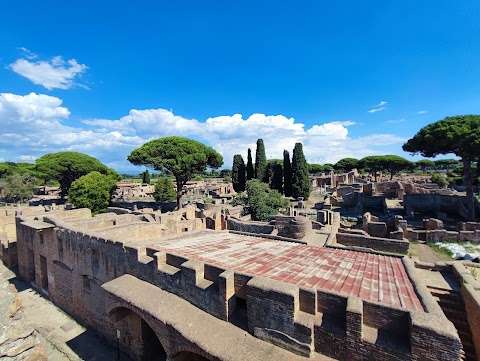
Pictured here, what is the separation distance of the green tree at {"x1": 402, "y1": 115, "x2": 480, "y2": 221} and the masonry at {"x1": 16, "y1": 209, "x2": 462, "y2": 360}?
20216 mm

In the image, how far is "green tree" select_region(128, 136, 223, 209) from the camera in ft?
93.7

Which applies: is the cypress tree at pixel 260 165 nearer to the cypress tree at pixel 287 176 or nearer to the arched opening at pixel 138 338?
the cypress tree at pixel 287 176

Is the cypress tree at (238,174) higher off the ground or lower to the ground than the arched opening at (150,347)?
higher

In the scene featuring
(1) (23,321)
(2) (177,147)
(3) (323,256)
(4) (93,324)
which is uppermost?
(2) (177,147)

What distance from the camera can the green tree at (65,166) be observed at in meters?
37.1

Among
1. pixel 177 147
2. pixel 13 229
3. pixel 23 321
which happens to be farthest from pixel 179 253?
pixel 177 147

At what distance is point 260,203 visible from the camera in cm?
2250

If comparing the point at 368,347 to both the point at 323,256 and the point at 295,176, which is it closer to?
the point at 323,256

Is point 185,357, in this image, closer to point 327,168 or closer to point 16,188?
point 16,188

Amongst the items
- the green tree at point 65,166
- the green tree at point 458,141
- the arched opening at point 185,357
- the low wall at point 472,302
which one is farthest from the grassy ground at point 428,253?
the green tree at point 65,166

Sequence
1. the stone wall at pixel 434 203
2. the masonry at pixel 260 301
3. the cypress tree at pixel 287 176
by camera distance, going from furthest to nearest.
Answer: the cypress tree at pixel 287 176, the stone wall at pixel 434 203, the masonry at pixel 260 301

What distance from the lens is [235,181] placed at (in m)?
47.7

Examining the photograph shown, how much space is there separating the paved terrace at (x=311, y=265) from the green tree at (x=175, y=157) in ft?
65.3

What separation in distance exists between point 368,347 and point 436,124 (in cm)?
2759
